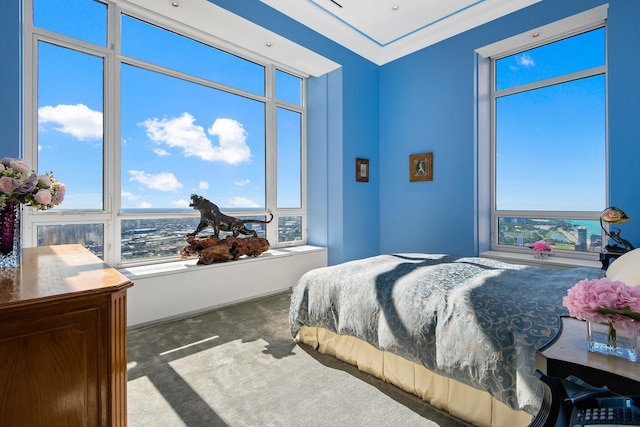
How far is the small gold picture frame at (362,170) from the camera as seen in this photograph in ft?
15.4

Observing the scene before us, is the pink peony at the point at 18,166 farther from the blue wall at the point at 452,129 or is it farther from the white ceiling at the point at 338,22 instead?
the blue wall at the point at 452,129

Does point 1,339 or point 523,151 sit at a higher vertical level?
point 523,151

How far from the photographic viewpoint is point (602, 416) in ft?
2.55

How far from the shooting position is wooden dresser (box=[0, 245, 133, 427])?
925 millimetres

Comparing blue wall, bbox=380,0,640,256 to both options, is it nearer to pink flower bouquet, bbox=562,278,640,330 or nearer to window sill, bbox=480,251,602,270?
window sill, bbox=480,251,602,270

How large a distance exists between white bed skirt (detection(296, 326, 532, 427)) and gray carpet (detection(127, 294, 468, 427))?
0.17ft

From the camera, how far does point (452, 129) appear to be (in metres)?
4.11

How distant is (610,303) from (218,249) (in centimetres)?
331

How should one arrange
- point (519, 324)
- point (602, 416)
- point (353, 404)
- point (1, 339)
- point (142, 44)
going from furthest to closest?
point (142, 44) → point (353, 404) → point (519, 324) → point (1, 339) → point (602, 416)

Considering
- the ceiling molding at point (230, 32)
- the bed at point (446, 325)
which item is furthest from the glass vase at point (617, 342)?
the ceiling molding at point (230, 32)

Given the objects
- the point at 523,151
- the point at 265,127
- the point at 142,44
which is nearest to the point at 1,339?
the point at 142,44

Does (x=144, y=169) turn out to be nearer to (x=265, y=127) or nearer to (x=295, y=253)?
(x=265, y=127)

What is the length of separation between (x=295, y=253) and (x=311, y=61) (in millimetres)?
2681

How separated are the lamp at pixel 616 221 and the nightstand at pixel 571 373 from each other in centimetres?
211
